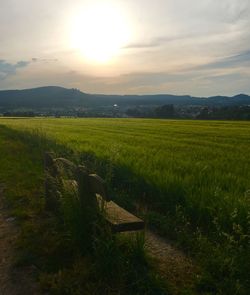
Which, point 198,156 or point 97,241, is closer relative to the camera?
point 97,241

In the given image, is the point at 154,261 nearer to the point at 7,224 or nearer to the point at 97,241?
the point at 97,241

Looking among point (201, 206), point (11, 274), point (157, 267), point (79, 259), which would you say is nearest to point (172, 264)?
point (157, 267)

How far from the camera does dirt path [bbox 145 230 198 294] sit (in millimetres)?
5421

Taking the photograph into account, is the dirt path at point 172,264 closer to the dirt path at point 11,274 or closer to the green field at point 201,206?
the green field at point 201,206

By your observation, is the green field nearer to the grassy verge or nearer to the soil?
the soil

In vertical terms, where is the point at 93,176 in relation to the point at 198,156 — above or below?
above

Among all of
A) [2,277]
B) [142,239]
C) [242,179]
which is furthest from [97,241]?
[242,179]

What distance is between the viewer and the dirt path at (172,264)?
17.8ft

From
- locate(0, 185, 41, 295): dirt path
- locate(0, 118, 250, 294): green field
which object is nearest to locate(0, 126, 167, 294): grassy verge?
locate(0, 185, 41, 295): dirt path

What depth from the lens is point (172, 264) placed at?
19.8ft

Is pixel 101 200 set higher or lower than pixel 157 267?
higher

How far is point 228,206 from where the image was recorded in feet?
23.6

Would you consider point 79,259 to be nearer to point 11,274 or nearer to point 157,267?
point 11,274

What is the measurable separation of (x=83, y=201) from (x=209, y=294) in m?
2.32
